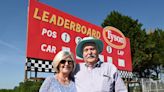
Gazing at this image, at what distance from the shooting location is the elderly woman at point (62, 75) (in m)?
2.24

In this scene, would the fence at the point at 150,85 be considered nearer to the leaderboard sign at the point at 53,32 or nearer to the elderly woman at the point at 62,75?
the leaderboard sign at the point at 53,32

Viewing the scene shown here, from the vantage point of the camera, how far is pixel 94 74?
2.30 metres

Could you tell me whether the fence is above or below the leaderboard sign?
below

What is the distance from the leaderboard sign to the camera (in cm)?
667

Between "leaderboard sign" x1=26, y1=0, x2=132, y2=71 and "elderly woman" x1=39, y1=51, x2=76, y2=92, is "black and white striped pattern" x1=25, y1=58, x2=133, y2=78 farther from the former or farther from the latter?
"elderly woman" x1=39, y1=51, x2=76, y2=92

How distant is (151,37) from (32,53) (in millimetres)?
16406

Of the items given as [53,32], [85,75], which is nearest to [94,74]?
[85,75]

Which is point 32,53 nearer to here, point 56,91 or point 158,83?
point 56,91

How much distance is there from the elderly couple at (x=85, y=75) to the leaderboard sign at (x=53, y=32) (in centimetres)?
415

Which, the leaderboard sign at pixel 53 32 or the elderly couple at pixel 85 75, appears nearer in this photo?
the elderly couple at pixel 85 75

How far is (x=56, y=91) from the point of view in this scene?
2.21 metres

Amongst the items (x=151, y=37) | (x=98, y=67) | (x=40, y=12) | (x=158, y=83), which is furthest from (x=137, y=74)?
(x=98, y=67)

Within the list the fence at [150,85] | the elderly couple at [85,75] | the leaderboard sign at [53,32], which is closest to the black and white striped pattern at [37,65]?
the leaderboard sign at [53,32]

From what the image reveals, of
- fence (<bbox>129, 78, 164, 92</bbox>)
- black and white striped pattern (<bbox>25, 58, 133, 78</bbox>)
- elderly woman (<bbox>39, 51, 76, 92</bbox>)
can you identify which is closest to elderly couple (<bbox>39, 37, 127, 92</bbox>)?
elderly woman (<bbox>39, 51, 76, 92</bbox>)
